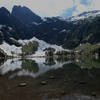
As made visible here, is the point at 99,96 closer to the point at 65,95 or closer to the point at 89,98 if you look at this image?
the point at 89,98

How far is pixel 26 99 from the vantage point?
35.5 meters

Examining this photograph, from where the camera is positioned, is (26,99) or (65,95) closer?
(26,99)

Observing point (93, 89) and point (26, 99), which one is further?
point (93, 89)

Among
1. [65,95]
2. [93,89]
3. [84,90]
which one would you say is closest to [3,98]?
[65,95]

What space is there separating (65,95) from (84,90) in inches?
292

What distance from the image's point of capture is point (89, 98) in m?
35.7

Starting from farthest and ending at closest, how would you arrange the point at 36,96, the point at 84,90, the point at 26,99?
the point at 84,90
the point at 36,96
the point at 26,99

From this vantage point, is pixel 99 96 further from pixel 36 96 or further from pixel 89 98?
pixel 36 96

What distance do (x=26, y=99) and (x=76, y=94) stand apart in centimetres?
1205

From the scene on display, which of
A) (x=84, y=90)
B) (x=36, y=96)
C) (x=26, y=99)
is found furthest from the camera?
(x=84, y=90)

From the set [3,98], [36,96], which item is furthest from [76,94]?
[3,98]

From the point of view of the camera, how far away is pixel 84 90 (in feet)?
141

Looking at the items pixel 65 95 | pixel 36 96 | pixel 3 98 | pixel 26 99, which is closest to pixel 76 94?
pixel 65 95

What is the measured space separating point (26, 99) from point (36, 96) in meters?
3.08
